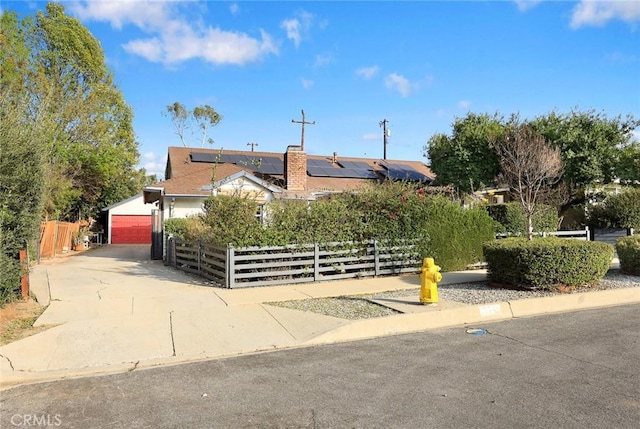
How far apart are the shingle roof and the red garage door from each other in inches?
359

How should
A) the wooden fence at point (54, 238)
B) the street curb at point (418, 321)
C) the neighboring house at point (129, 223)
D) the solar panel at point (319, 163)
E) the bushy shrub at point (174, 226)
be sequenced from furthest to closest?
the neighboring house at point (129, 223), the solar panel at point (319, 163), the wooden fence at point (54, 238), the bushy shrub at point (174, 226), the street curb at point (418, 321)

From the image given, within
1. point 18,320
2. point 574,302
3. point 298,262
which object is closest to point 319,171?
point 298,262

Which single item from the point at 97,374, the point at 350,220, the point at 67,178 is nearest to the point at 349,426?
the point at 97,374

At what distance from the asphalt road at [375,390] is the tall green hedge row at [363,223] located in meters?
5.26

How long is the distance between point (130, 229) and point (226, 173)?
1610cm

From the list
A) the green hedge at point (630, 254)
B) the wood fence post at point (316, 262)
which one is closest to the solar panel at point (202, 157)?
the wood fence post at point (316, 262)

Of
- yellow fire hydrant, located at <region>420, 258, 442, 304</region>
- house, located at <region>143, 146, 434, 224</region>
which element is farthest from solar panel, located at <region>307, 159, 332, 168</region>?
yellow fire hydrant, located at <region>420, 258, 442, 304</region>

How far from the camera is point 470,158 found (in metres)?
26.2

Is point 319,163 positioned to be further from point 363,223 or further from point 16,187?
point 16,187

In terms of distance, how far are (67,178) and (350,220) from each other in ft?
72.0

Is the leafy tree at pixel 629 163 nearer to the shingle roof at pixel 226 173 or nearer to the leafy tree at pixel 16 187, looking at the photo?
the shingle roof at pixel 226 173

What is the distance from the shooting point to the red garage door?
35.3 meters

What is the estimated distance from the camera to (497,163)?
2559cm

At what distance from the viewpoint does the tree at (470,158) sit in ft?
84.9
